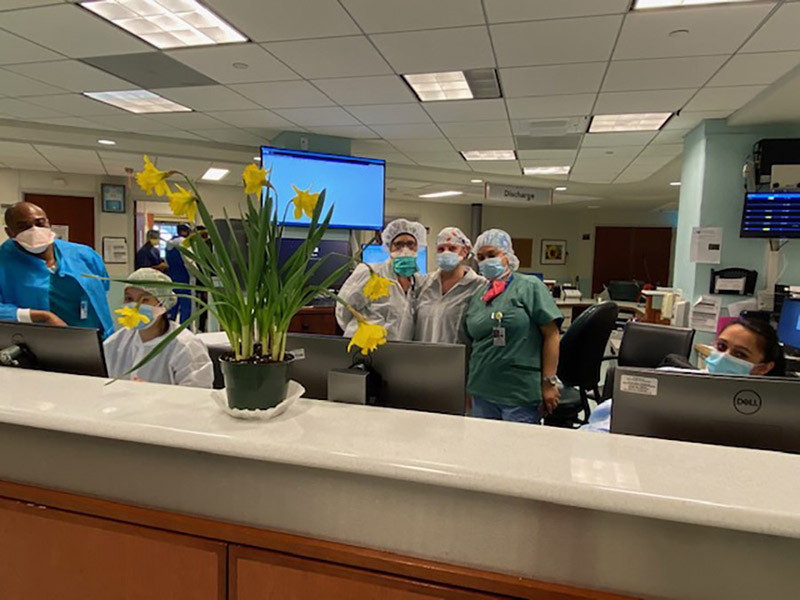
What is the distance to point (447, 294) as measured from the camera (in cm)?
248

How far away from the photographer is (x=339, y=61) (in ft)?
10.0

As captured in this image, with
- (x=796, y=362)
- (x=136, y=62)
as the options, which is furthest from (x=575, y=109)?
(x=136, y=62)

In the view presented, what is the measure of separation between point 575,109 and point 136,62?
310 cm

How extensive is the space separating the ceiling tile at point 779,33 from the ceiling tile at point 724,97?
0.63 metres

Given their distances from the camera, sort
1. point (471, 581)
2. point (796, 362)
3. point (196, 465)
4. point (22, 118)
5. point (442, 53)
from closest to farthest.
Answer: point (471, 581) → point (196, 465) → point (442, 53) → point (796, 362) → point (22, 118)

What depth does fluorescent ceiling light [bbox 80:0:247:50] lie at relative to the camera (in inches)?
99.0

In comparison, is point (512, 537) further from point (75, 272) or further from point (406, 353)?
point (75, 272)

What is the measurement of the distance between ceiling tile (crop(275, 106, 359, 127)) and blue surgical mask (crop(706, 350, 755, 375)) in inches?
127

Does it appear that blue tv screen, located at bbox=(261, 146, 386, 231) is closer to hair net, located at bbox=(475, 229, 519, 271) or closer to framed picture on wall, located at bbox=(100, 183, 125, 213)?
hair net, located at bbox=(475, 229, 519, 271)

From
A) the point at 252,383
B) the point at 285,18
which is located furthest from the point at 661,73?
the point at 252,383

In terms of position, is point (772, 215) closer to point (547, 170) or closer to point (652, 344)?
point (652, 344)

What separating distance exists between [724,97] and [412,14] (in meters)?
2.38

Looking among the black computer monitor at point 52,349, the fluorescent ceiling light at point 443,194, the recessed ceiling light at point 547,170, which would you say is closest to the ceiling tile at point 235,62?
the black computer monitor at point 52,349

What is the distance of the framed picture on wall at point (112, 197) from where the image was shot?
7.91 metres
